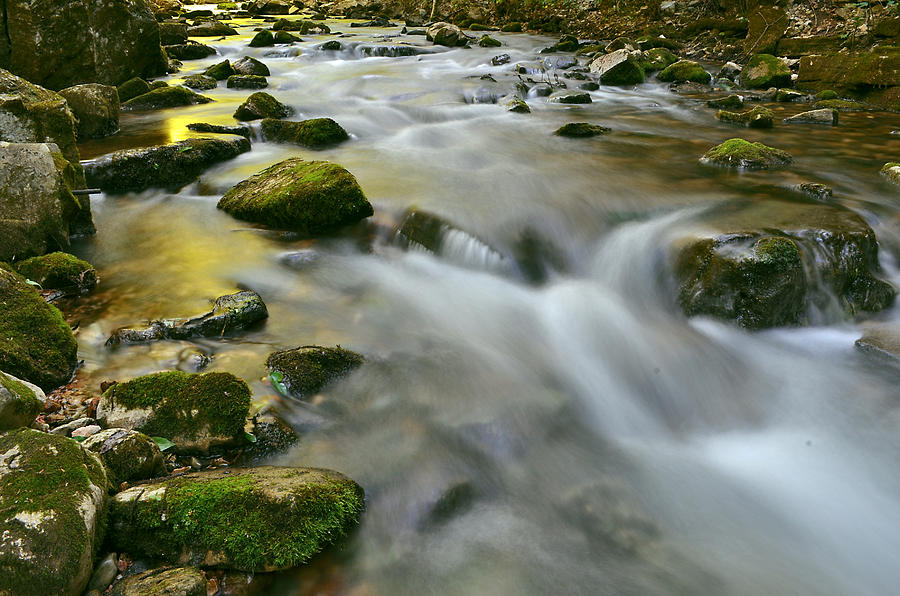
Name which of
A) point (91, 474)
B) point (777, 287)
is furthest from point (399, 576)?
point (777, 287)

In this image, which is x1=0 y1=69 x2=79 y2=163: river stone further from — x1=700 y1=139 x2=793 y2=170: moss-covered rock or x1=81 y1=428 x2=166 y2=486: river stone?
x1=700 y1=139 x2=793 y2=170: moss-covered rock

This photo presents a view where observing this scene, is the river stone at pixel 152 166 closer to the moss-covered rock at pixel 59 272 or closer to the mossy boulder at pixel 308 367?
the moss-covered rock at pixel 59 272

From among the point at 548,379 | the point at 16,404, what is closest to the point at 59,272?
the point at 16,404

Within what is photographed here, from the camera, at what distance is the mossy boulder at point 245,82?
13.0 metres

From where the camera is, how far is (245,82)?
42.9ft

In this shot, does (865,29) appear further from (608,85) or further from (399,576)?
(399,576)

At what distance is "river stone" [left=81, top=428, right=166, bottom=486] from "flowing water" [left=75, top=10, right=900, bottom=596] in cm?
78

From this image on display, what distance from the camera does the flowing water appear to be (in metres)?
2.97

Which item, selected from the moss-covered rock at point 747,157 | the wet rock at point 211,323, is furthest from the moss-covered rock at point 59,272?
the moss-covered rock at point 747,157

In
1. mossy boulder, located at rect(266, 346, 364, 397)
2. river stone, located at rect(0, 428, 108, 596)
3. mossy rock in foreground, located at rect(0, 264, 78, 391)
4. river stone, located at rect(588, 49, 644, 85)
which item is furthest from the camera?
river stone, located at rect(588, 49, 644, 85)

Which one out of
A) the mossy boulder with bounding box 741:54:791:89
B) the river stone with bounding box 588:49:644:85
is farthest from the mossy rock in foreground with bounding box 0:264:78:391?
the mossy boulder with bounding box 741:54:791:89

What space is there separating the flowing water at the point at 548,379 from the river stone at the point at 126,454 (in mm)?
780

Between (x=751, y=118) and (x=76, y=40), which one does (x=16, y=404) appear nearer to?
(x=76, y=40)

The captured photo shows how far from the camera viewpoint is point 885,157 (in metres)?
8.25
